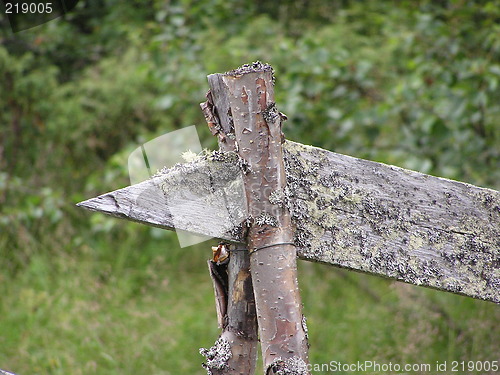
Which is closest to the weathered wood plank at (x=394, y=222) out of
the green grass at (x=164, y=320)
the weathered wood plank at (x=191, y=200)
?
the weathered wood plank at (x=191, y=200)

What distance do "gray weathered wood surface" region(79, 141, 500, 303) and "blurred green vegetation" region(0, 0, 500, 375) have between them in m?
1.39

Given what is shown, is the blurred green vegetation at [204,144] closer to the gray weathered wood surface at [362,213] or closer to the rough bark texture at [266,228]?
the gray weathered wood surface at [362,213]

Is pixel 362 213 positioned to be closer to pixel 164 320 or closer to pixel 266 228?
pixel 266 228

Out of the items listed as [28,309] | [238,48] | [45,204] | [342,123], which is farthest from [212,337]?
[238,48]

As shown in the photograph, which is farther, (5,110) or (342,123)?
(5,110)

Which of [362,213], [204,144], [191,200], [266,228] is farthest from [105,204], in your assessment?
[204,144]

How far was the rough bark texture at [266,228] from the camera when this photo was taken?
110 centimetres

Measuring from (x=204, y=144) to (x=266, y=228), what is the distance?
A: 3.26 m

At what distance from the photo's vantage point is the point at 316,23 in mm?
5121

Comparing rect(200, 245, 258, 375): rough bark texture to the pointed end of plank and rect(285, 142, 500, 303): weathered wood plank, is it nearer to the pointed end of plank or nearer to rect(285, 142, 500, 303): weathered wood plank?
rect(285, 142, 500, 303): weathered wood plank

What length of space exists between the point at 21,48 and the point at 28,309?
2.71 meters

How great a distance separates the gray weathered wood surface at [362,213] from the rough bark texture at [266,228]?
1.5 inches

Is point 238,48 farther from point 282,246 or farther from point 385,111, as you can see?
point 282,246

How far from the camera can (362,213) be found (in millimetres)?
1237
